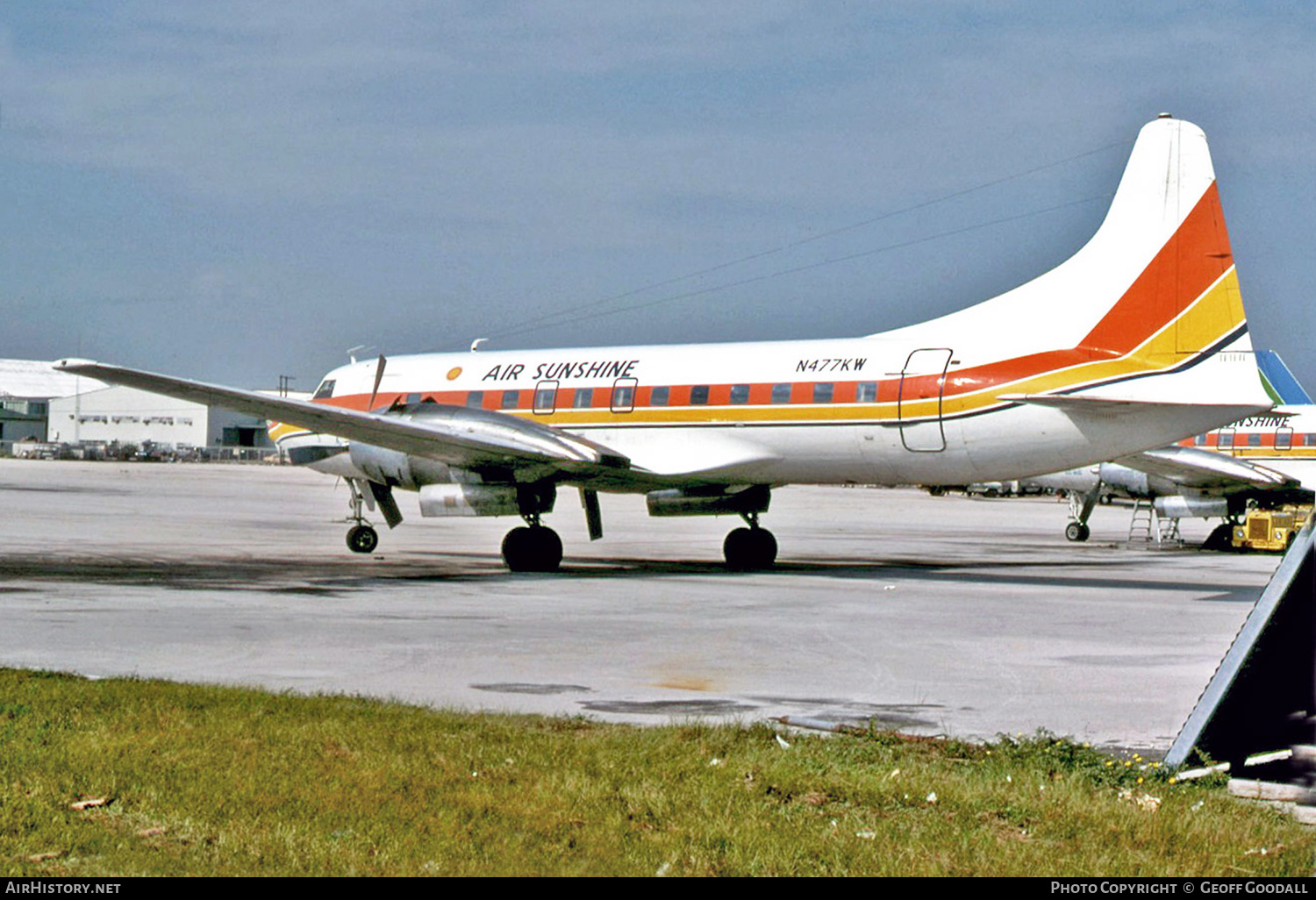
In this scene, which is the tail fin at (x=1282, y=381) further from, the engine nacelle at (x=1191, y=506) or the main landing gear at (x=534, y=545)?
the main landing gear at (x=534, y=545)

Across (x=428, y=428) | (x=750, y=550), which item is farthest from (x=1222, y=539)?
(x=428, y=428)

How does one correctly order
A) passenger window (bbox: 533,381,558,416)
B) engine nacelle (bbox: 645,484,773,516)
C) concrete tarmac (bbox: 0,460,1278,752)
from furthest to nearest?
passenger window (bbox: 533,381,558,416)
engine nacelle (bbox: 645,484,773,516)
concrete tarmac (bbox: 0,460,1278,752)

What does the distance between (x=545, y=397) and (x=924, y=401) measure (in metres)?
7.43

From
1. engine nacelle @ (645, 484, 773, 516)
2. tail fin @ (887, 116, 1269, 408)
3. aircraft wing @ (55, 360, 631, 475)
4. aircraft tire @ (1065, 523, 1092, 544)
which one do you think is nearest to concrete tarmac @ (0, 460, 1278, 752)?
engine nacelle @ (645, 484, 773, 516)

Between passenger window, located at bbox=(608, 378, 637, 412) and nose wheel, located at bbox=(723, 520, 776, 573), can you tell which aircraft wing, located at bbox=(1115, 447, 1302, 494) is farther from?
passenger window, located at bbox=(608, 378, 637, 412)

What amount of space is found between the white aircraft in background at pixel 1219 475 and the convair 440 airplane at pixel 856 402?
34.5 feet

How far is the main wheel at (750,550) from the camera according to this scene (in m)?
24.7

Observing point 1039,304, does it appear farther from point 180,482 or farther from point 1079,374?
point 180,482

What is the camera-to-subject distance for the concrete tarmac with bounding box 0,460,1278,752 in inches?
413

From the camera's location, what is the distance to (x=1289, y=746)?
7.28 meters

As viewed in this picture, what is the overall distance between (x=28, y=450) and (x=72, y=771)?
102498 mm

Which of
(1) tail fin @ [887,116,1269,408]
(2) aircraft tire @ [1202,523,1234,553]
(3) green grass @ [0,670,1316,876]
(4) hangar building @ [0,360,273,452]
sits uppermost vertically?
(4) hangar building @ [0,360,273,452]

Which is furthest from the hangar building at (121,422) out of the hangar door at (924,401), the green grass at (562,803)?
the green grass at (562,803)

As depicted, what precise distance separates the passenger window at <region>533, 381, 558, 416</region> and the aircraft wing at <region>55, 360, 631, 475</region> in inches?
38.9
